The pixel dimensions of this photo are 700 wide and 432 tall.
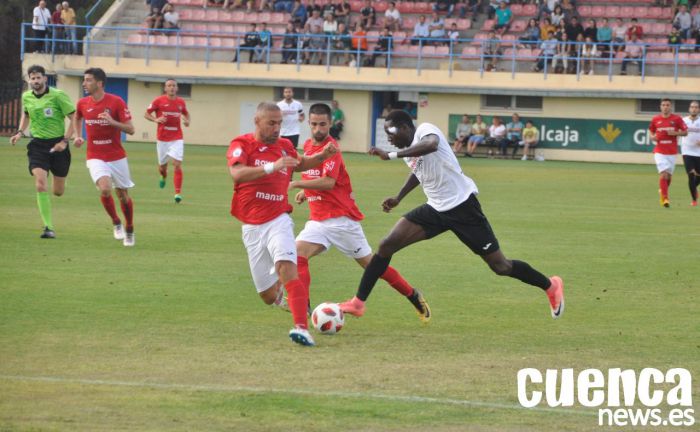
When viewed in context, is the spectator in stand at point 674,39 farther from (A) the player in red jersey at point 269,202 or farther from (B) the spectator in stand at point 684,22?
(A) the player in red jersey at point 269,202

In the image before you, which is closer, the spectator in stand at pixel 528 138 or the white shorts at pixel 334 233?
the white shorts at pixel 334 233

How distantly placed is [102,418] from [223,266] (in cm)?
784

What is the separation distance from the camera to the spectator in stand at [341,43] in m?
50.2

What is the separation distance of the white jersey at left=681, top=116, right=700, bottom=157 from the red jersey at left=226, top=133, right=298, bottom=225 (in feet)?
58.9

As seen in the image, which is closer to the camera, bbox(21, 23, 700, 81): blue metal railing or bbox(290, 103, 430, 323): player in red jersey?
bbox(290, 103, 430, 323): player in red jersey

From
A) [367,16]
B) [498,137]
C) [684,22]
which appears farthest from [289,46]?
[684,22]

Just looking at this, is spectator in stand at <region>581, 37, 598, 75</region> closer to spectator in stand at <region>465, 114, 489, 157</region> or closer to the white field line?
spectator in stand at <region>465, 114, 489, 157</region>

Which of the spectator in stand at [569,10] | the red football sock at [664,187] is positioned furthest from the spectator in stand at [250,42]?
the red football sock at [664,187]

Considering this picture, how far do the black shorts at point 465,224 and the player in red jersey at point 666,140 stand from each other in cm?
1612

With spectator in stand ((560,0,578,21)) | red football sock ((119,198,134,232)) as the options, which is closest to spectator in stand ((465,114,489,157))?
spectator in stand ((560,0,578,21))

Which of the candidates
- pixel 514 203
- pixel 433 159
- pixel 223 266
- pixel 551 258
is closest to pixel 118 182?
pixel 223 266

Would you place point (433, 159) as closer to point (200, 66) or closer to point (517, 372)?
point (517, 372)

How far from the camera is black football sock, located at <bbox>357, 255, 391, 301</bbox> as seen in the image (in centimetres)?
1112

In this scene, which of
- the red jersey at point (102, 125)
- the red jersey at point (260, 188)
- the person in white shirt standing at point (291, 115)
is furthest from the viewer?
the person in white shirt standing at point (291, 115)
